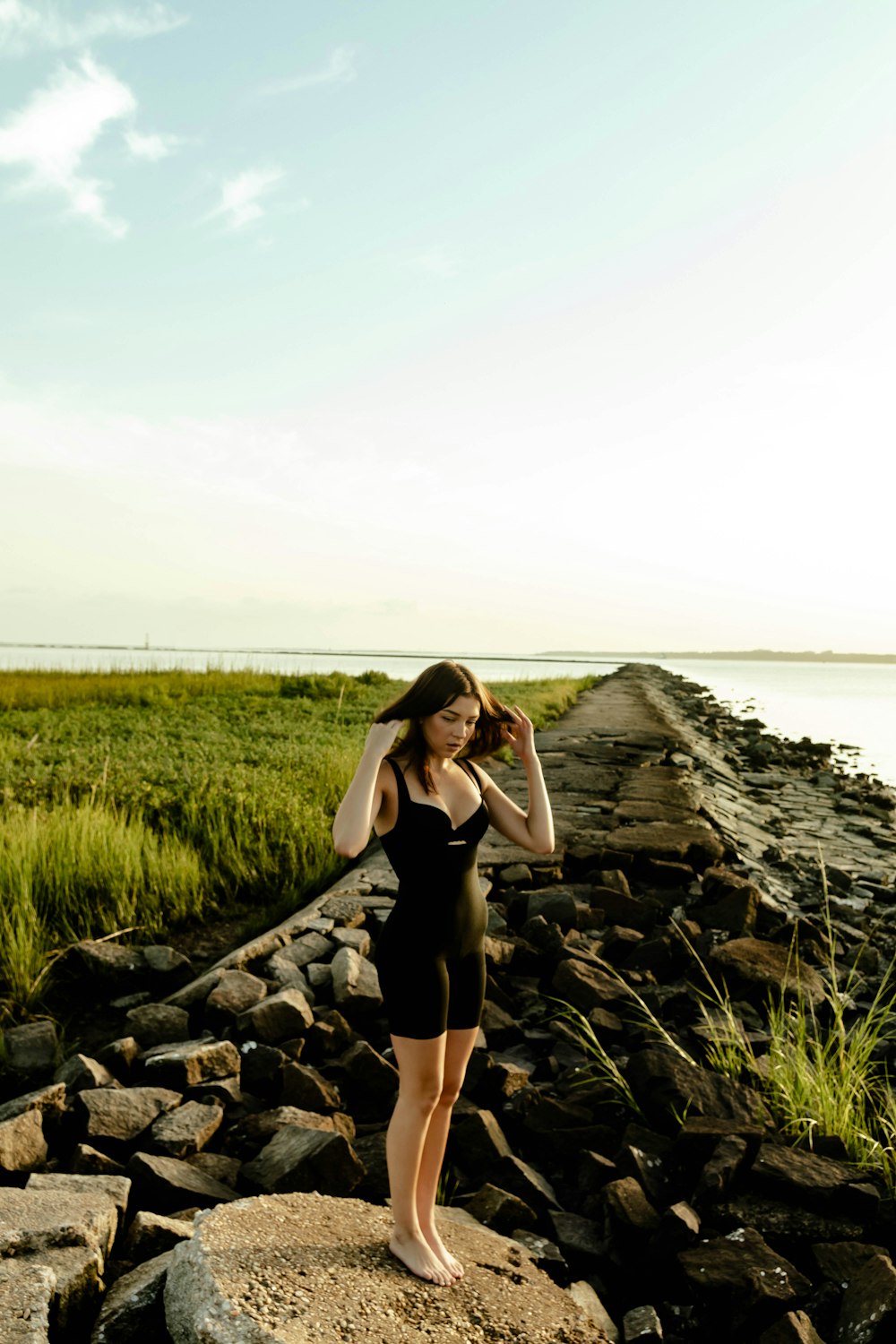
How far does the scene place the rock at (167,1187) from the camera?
2.49 meters

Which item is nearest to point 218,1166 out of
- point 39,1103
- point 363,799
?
point 39,1103

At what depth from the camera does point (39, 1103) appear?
2877 millimetres

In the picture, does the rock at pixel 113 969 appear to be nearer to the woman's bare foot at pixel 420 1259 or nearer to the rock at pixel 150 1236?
the rock at pixel 150 1236

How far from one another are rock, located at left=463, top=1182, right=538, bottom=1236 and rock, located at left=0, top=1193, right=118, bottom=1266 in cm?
96

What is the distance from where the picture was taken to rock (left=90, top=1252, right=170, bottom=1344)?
6.22 ft

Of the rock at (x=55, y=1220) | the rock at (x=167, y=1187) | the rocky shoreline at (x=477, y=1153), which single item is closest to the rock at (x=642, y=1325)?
the rocky shoreline at (x=477, y=1153)

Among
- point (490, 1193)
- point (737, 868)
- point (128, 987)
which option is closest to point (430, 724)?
point (490, 1193)

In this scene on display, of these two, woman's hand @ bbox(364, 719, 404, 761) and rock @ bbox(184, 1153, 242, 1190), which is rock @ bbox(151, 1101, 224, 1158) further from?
woman's hand @ bbox(364, 719, 404, 761)

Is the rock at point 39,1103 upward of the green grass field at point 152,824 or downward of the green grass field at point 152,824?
downward

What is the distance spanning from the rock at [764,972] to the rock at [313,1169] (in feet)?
7.00

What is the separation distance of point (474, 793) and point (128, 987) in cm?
264

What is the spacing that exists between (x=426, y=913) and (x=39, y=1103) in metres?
1.55

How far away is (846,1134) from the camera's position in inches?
118

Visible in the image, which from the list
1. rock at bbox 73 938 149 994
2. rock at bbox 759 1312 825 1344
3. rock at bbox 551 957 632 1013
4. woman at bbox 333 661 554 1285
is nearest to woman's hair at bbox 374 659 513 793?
woman at bbox 333 661 554 1285
